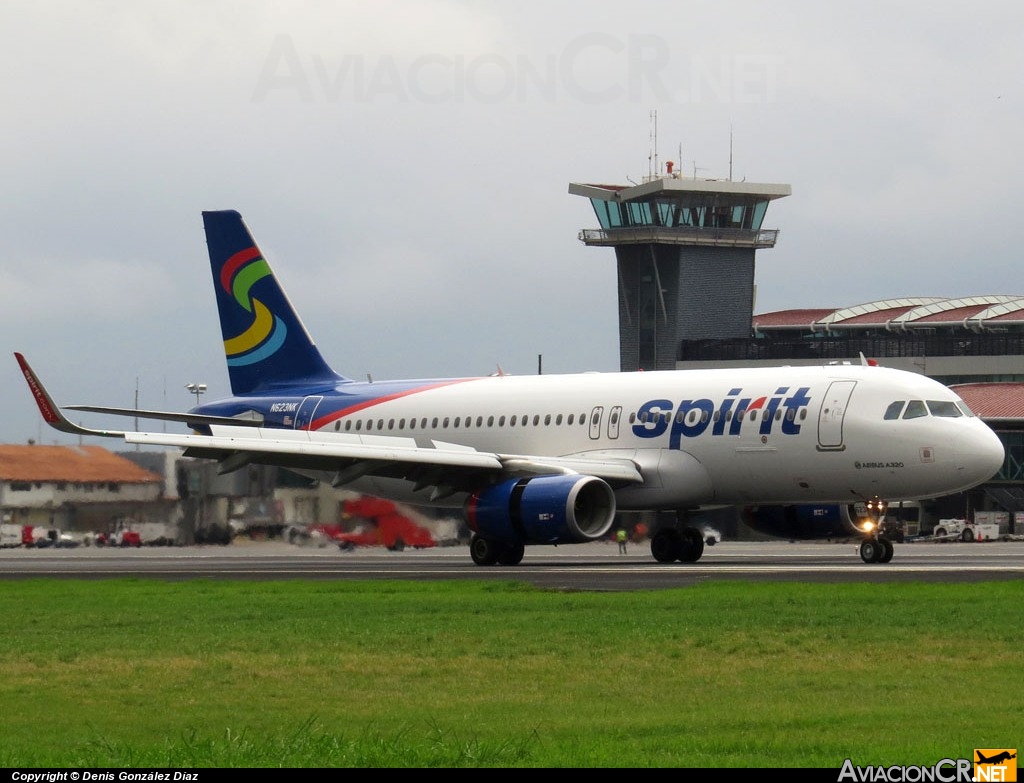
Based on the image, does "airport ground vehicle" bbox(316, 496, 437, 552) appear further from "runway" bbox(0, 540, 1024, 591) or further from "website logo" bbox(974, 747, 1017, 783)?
"website logo" bbox(974, 747, 1017, 783)

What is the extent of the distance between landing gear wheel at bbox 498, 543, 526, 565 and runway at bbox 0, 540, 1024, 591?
0.43 m

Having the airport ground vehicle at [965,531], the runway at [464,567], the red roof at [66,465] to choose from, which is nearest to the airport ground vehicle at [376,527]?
the runway at [464,567]

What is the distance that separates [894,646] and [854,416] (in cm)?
1724

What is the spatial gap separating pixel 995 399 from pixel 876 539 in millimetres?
54839

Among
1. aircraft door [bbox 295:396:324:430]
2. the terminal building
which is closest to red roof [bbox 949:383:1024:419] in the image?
the terminal building

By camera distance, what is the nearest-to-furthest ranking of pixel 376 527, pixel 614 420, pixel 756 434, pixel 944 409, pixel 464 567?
pixel 944 409 → pixel 756 434 → pixel 464 567 → pixel 614 420 → pixel 376 527

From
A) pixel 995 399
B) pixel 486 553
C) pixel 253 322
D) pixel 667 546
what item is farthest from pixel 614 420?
pixel 995 399

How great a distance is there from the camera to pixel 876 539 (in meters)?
33.3

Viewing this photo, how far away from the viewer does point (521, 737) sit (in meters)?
10.8

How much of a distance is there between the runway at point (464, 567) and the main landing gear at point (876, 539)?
27 cm

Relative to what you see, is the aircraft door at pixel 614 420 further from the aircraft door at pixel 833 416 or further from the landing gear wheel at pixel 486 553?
the aircraft door at pixel 833 416

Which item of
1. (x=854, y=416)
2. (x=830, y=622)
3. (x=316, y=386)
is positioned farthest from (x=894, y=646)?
(x=316, y=386)

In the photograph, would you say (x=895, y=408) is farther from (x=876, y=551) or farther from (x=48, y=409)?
(x=48, y=409)

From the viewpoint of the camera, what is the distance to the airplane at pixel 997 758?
8.85 m
